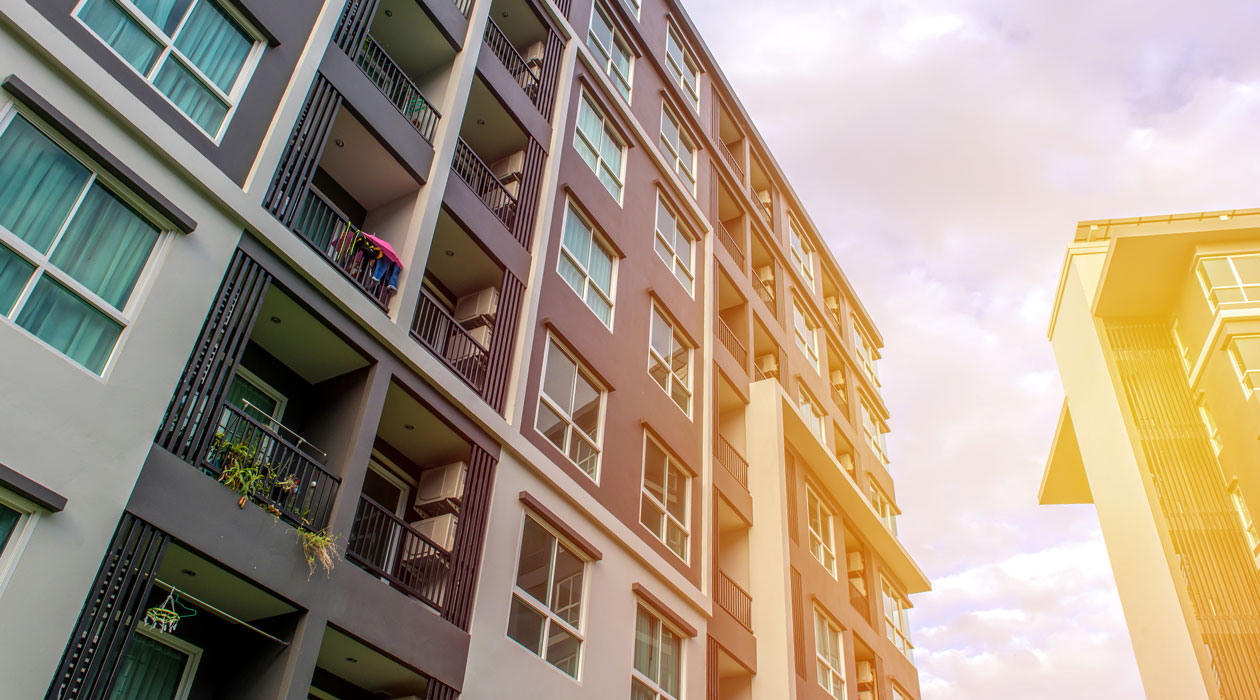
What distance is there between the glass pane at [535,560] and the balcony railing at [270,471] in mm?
3996

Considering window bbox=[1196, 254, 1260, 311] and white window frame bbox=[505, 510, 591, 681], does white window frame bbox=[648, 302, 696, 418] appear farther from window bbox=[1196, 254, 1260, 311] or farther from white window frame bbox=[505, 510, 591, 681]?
window bbox=[1196, 254, 1260, 311]

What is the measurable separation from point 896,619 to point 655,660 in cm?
1815

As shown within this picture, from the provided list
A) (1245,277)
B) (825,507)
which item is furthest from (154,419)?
(1245,277)

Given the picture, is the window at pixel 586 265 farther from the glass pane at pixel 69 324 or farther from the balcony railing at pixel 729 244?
the glass pane at pixel 69 324

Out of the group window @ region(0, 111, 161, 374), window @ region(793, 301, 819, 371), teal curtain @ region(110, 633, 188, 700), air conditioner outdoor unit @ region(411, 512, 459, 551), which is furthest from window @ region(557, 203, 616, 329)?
window @ region(793, 301, 819, 371)

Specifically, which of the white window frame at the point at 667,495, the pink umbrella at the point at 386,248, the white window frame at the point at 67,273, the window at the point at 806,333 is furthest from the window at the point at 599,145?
the white window frame at the point at 67,273

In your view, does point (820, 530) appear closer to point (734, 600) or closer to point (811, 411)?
point (811, 411)

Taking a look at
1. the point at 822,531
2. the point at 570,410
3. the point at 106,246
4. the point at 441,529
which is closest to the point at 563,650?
the point at 441,529

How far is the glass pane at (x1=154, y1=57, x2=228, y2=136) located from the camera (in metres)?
11.7

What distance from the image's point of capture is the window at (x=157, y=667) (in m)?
10.5

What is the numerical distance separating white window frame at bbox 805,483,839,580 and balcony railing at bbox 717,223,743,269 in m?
7.47

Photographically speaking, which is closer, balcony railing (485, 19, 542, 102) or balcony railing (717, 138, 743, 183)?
balcony railing (485, 19, 542, 102)

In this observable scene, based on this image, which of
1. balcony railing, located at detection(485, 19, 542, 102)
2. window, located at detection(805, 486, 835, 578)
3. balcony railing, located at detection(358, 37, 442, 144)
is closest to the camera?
balcony railing, located at detection(358, 37, 442, 144)

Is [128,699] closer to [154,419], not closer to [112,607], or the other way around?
[112,607]
